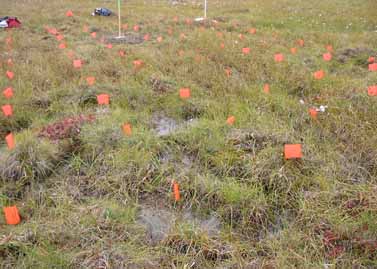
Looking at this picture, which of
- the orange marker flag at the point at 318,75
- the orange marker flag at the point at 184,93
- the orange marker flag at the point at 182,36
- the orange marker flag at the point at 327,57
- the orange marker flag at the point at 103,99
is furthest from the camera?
the orange marker flag at the point at 182,36

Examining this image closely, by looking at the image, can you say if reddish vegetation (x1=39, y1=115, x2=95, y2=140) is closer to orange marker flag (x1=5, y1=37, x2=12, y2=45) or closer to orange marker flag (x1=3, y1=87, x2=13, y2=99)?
orange marker flag (x1=3, y1=87, x2=13, y2=99)

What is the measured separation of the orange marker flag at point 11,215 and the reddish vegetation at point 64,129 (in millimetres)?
815

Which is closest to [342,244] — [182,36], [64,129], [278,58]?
[64,129]

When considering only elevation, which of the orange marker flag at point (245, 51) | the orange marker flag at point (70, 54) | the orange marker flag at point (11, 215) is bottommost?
the orange marker flag at point (11, 215)

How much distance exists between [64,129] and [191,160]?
44.1 inches

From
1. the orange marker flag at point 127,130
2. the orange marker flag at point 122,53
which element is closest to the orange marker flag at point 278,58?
the orange marker flag at point 122,53

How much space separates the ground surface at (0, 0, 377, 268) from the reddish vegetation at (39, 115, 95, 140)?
1 cm

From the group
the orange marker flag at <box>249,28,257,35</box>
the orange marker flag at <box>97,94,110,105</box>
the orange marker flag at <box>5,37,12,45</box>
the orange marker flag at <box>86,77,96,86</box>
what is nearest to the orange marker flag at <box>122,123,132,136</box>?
the orange marker flag at <box>97,94,110,105</box>

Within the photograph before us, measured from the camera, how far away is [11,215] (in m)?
2.05

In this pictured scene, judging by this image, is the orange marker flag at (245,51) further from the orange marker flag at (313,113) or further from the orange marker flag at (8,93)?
the orange marker flag at (8,93)

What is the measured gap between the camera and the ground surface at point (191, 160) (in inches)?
75.8

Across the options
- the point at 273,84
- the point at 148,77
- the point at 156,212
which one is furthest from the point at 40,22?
the point at 156,212

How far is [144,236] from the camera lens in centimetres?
203

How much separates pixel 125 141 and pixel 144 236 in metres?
0.95
